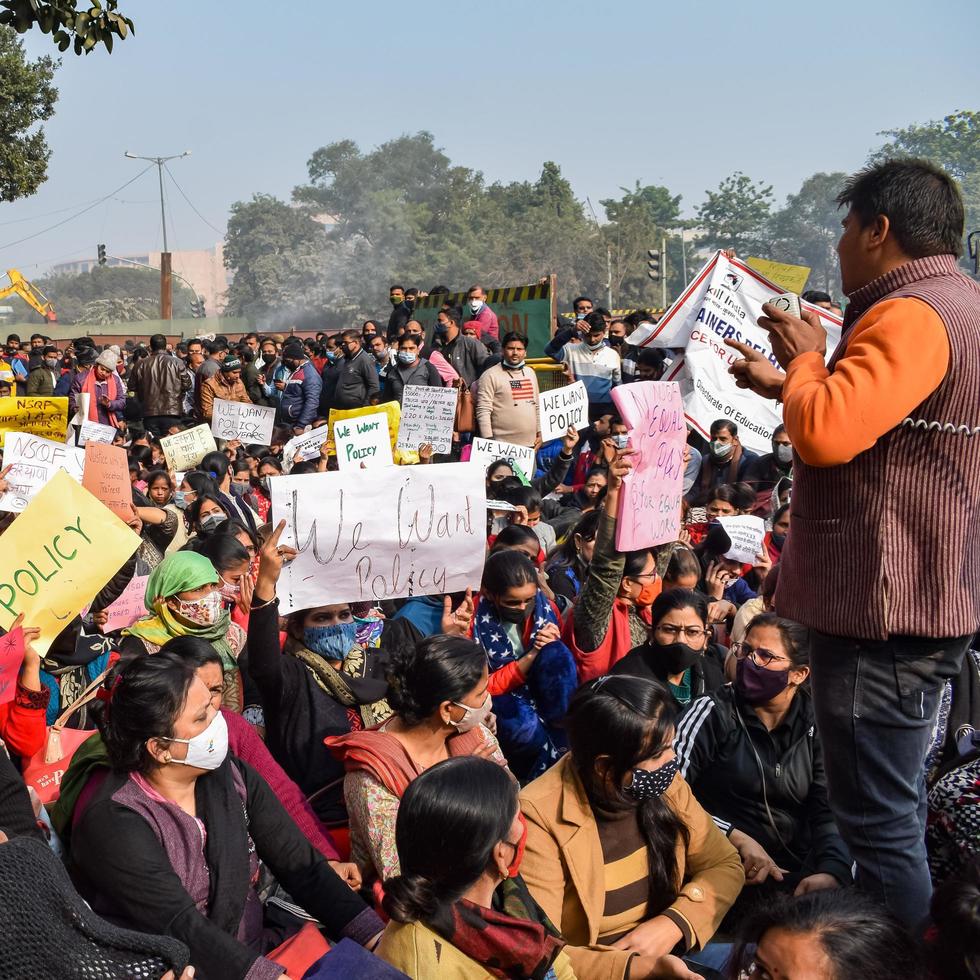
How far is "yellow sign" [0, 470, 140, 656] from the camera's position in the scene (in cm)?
469

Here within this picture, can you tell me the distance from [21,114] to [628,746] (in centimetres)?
2717

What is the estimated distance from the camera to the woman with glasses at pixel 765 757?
12.9 feet

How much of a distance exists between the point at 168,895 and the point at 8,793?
724mm

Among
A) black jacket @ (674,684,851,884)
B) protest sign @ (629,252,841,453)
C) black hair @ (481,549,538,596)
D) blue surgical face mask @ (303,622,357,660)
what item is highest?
protest sign @ (629,252,841,453)

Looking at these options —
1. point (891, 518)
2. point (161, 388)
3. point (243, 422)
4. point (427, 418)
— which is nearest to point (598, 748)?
point (891, 518)

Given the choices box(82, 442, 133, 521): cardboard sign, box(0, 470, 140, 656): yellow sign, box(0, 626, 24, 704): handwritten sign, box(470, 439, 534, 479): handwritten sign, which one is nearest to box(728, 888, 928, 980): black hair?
box(0, 626, 24, 704): handwritten sign

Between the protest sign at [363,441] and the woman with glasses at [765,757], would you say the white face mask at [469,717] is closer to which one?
the woman with glasses at [765,757]

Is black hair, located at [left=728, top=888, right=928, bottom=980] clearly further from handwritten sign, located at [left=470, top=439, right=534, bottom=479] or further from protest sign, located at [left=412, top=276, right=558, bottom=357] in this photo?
protest sign, located at [left=412, top=276, right=558, bottom=357]

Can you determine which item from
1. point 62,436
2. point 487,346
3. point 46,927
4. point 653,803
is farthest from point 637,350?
point 46,927

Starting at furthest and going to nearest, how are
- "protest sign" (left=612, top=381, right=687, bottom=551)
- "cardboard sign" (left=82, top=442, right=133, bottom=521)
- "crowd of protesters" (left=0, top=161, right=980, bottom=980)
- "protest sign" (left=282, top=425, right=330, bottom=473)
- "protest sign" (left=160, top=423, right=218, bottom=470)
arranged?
"protest sign" (left=160, top=423, right=218, bottom=470)
"protest sign" (left=282, top=425, right=330, bottom=473)
"cardboard sign" (left=82, top=442, right=133, bottom=521)
"protest sign" (left=612, top=381, right=687, bottom=551)
"crowd of protesters" (left=0, top=161, right=980, bottom=980)

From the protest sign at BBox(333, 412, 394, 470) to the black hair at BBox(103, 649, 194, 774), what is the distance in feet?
12.4

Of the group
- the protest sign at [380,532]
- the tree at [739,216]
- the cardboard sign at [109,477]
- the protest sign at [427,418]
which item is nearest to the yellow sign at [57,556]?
the protest sign at [380,532]

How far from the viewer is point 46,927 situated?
168cm

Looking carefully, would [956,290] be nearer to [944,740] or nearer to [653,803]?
[653,803]
